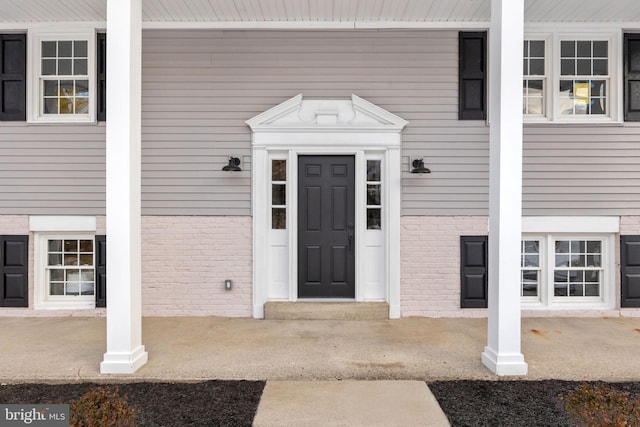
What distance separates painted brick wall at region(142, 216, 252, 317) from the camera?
5250 millimetres

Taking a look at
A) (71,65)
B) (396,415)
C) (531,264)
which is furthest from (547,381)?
(71,65)

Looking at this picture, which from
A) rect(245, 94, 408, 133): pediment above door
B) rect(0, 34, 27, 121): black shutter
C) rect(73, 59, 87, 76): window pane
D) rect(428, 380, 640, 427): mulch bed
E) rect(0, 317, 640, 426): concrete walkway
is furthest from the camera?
rect(73, 59, 87, 76): window pane

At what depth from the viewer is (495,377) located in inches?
134

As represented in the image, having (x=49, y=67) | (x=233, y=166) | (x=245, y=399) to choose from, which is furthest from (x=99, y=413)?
(x=49, y=67)

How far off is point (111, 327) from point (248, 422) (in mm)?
1577

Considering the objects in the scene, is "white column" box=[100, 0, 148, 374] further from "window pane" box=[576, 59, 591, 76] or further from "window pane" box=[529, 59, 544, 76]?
"window pane" box=[576, 59, 591, 76]

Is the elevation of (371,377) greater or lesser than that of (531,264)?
lesser

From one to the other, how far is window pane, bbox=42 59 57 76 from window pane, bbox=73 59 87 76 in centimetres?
27

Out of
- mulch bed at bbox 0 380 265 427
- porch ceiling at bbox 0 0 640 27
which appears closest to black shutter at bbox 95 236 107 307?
mulch bed at bbox 0 380 265 427

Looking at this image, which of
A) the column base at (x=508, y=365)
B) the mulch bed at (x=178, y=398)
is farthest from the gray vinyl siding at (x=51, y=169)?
the column base at (x=508, y=365)

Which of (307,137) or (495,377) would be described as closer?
(495,377)

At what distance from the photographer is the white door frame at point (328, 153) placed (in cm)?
519

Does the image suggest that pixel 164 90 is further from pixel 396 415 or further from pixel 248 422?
pixel 396 415

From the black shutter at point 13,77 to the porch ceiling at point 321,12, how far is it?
0.27 metres
